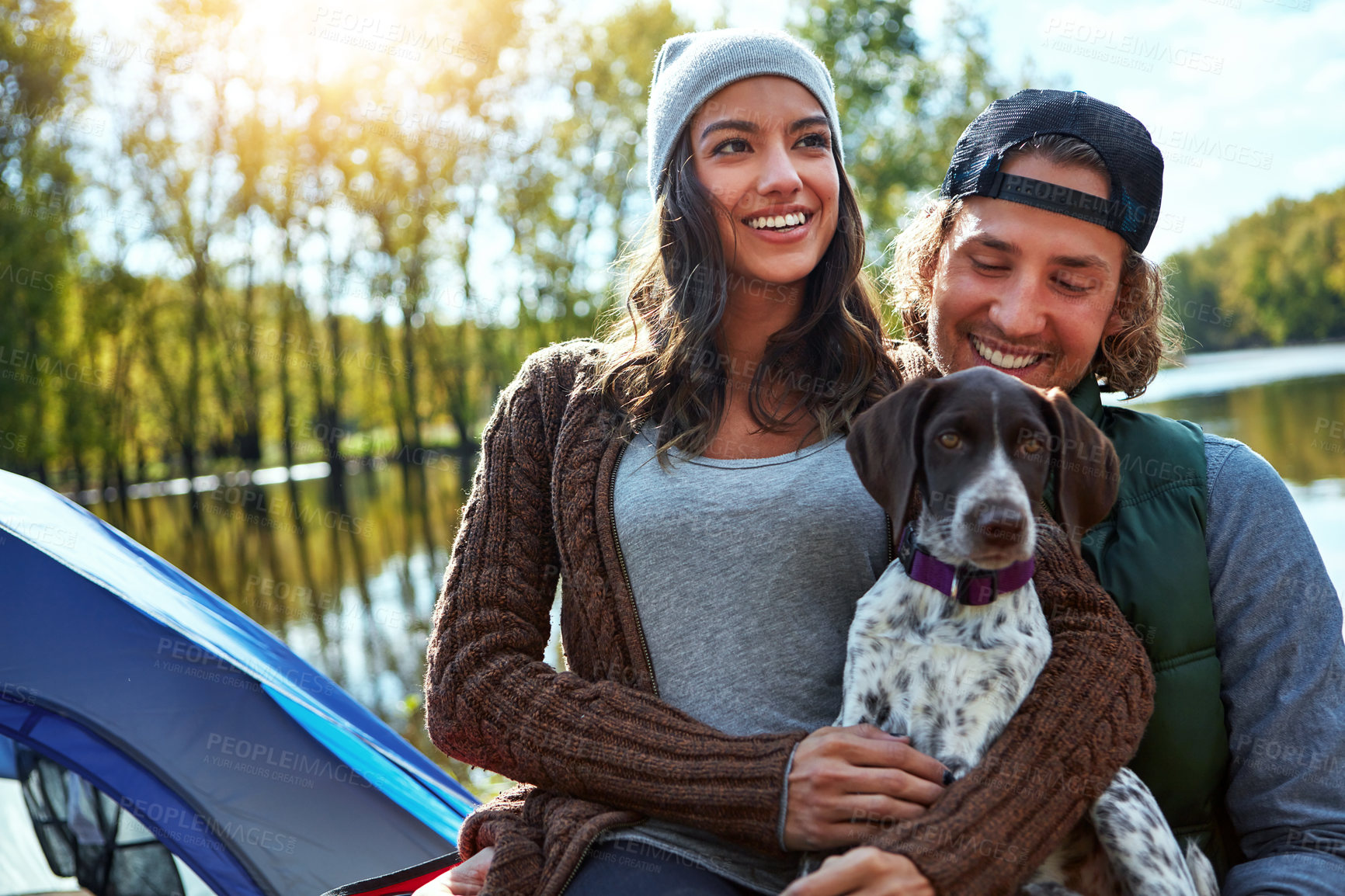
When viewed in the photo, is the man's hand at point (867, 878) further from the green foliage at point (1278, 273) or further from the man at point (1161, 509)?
the green foliage at point (1278, 273)

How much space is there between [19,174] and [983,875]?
29563 mm

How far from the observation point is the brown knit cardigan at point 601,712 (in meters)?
1.97

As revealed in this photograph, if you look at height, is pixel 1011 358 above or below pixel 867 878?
above

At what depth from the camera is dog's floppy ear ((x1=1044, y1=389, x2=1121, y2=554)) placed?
2.16m

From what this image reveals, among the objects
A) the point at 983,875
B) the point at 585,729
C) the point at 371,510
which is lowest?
the point at 371,510

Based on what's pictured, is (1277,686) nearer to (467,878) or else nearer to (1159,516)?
(1159,516)

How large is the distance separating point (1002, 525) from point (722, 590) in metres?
0.68

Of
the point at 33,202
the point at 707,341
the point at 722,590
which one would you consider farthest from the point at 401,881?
the point at 33,202

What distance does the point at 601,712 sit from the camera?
2211 mm

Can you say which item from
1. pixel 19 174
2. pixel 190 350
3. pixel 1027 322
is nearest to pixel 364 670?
pixel 1027 322

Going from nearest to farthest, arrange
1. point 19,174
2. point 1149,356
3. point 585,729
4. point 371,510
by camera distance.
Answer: point 585,729
point 1149,356
point 371,510
point 19,174

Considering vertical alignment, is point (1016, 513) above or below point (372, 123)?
below

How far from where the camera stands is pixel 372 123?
2498cm

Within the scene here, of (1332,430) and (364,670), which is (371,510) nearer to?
(364,670)
